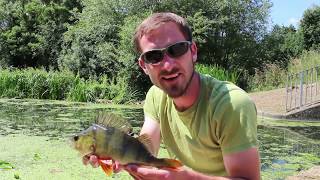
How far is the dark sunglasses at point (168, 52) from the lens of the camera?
6.61 feet

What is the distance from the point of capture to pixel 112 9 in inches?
840

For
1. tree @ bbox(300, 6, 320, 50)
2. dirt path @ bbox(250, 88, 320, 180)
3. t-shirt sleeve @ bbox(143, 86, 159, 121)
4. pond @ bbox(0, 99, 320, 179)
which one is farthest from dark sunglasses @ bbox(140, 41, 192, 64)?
tree @ bbox(300, 6, 320, 50)

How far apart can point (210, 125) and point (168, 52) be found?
35cm

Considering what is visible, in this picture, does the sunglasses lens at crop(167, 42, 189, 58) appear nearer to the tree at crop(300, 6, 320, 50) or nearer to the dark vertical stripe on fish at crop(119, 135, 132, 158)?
the dark vertical stripe on fish at crop(119, 135, 132, 158)

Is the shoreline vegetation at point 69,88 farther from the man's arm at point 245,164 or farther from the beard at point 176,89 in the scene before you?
the man's arm at point 245,164

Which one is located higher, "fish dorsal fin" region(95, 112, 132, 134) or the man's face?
the man's face

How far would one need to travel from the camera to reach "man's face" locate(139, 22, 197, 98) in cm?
201

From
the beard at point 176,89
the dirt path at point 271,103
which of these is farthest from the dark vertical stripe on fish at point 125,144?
the dirt path at point 271,103

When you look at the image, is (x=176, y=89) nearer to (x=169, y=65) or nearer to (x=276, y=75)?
(x=169, y=65)

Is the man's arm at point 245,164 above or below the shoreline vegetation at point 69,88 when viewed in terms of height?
above

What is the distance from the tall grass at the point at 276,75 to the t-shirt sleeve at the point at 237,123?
16407mm

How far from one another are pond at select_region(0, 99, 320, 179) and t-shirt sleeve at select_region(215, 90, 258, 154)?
124 inches

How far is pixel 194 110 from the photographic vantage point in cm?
209

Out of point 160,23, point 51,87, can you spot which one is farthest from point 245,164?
point 51,87
